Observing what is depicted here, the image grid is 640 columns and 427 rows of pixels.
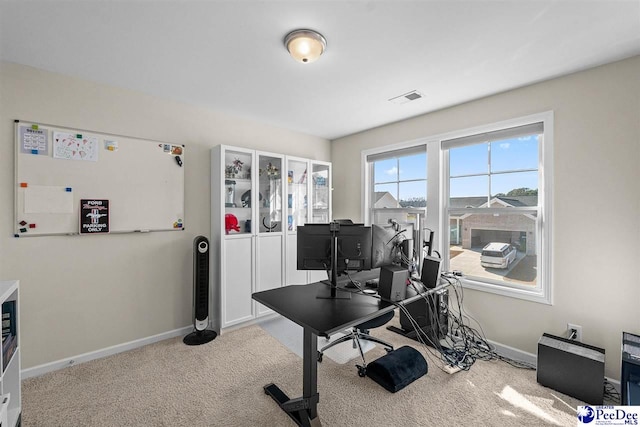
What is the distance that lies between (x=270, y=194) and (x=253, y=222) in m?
0.47

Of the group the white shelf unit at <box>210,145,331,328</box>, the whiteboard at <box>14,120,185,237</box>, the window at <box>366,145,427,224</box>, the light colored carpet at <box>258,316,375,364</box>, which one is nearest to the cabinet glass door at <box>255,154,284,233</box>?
the white shelf unit at <box>210,145,331,328</box>

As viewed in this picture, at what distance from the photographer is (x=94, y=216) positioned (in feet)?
8.07

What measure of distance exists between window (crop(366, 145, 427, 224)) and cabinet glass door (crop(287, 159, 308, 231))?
100cm

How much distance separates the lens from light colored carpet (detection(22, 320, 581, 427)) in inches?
71.0

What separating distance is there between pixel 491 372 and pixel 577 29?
265 cm

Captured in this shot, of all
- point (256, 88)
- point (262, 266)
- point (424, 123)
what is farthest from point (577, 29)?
point (262, 266)

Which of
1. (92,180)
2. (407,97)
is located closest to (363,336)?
(407,97)

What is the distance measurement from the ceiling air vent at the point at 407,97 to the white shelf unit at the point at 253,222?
1453 millimetres

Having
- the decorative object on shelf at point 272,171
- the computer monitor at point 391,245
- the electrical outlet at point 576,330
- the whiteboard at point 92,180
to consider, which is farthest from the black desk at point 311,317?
the decorative object on shelf at point 272,171

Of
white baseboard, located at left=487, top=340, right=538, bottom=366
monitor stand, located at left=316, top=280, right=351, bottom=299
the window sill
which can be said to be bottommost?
white baseboard, located at left=487, top=340, right=538, bottom=366

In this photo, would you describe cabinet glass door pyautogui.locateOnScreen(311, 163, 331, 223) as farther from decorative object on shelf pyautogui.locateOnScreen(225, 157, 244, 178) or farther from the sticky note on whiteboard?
the sticky note on whiteboard

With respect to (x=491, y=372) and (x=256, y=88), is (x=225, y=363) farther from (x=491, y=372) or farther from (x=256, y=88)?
(x=256, y=88)

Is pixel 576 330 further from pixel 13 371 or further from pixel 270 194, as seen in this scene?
pixel 13 371

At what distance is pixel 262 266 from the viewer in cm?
334
